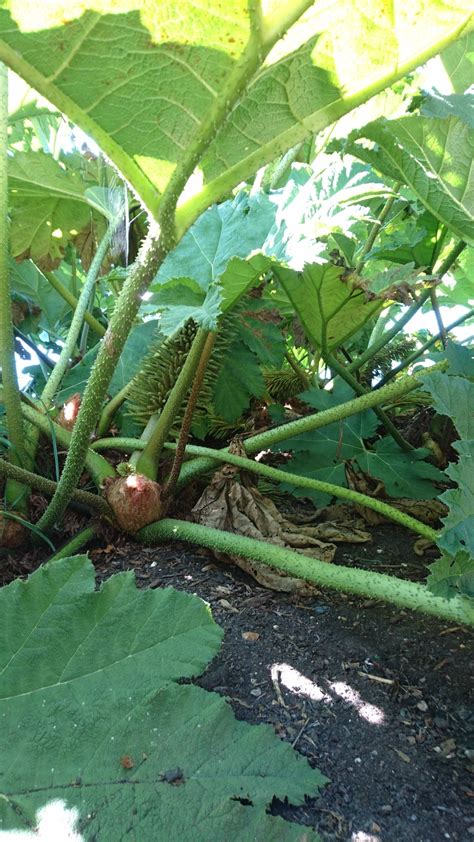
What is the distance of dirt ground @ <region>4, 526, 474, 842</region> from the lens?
0.76 metres

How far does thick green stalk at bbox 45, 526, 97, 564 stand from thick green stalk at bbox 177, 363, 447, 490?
223mm

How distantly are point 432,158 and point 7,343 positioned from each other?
0.91 m

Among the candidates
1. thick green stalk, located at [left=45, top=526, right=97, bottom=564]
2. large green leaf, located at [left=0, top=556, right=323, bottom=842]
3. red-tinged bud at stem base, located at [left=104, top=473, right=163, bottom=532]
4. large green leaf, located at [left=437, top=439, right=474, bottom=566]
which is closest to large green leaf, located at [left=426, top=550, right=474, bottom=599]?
large green leaf, located at [left=437, top=439, right=474, bottom=566]

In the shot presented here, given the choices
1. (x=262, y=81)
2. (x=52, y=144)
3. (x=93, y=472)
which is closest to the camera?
(x=262, y=81)

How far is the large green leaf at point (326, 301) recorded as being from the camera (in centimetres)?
131

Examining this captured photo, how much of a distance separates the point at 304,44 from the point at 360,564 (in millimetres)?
968

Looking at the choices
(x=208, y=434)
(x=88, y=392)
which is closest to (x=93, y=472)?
(x=208, y=434)

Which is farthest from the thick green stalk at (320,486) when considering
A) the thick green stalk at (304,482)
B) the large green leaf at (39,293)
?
the large green leaf at (39,293)

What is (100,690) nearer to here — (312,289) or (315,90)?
(315,90)

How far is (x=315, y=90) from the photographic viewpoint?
2.65ft

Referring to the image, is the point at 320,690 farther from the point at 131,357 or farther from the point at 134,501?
the point at 131,357

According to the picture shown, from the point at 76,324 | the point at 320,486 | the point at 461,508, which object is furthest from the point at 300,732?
the point at 76,324

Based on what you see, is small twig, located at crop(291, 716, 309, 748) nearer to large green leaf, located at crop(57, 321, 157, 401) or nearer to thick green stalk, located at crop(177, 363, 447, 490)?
thick green stalk, located at crop(177, 363, 447, 490)

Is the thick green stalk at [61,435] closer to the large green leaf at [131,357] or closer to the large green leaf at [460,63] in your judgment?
the large green leaf at [131,357]
